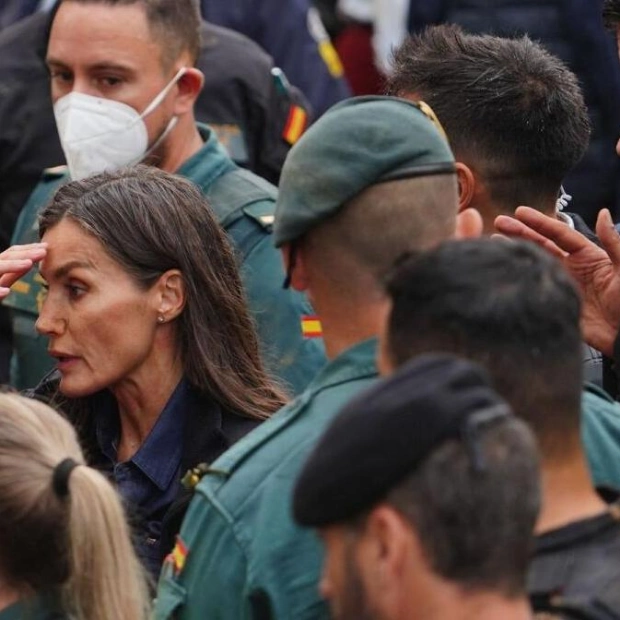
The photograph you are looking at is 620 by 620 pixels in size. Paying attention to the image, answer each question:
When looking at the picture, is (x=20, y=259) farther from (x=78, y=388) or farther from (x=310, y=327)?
(x=310, y=327)

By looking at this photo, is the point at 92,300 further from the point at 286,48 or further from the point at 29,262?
the point at 286,48

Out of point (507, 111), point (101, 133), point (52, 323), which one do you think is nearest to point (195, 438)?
point (52, 323)

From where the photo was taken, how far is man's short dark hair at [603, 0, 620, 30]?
4.84m

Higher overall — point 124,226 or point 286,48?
point 124,226

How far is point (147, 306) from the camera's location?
165 inches

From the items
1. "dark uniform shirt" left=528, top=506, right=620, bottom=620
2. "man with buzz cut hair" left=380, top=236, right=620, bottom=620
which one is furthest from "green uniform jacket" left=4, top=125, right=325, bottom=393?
"dark uniform shirt" left=528, top=506, right=620, bottom=620

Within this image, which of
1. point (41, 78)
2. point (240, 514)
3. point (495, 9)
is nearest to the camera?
point (240, 514)

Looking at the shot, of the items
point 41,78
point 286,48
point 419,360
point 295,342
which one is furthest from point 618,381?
point 286,48

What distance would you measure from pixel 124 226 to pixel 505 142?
888mm

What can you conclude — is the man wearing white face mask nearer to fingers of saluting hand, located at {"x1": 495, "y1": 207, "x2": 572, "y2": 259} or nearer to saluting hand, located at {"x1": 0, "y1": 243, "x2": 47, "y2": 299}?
saluting hand, located at {"x1": 0, "y1": 243, "x2": 47, "y2": 299}

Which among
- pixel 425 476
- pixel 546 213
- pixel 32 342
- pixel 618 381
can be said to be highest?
pixel 425 476

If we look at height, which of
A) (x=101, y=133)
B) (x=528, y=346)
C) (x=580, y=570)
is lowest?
(x=101, y=133)

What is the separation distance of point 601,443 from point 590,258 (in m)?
0.83

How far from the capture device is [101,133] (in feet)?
17.5
